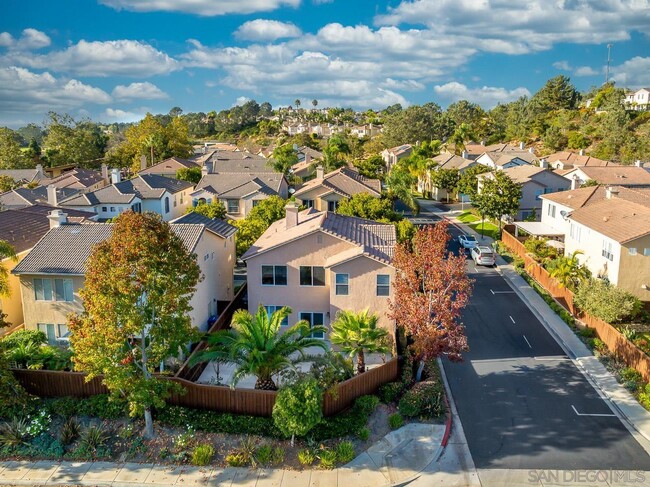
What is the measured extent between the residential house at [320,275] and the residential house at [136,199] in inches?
1069

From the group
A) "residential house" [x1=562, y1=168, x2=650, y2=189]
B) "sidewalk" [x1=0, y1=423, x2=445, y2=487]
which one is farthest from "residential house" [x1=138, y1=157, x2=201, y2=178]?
"sidewalk" [x1=0, y1=423, x2=445, y2=487]

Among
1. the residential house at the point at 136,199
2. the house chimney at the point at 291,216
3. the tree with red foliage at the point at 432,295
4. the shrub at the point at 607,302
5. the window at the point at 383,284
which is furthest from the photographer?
the residential house at the point at 136,199

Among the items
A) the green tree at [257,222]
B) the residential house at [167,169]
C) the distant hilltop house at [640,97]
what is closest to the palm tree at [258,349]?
the green tree at [257,222]

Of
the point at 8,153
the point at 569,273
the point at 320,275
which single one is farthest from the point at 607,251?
the point at 8,153

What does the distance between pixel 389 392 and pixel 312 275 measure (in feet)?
27.7

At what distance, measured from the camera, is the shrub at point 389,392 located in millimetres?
23516

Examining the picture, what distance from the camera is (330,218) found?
32969 millimetres

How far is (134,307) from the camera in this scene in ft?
63.9

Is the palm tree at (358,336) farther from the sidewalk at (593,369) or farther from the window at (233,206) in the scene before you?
the window at (233,206)

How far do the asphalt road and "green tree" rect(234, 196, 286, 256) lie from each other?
1631 centimetres

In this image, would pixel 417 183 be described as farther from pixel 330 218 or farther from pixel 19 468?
pixel 19 468

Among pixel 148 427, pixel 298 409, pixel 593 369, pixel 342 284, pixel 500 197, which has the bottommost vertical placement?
pixel 593 369

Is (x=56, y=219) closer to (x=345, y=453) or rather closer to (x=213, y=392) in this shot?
(x=213, y=392)

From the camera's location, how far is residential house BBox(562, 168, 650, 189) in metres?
59.3
